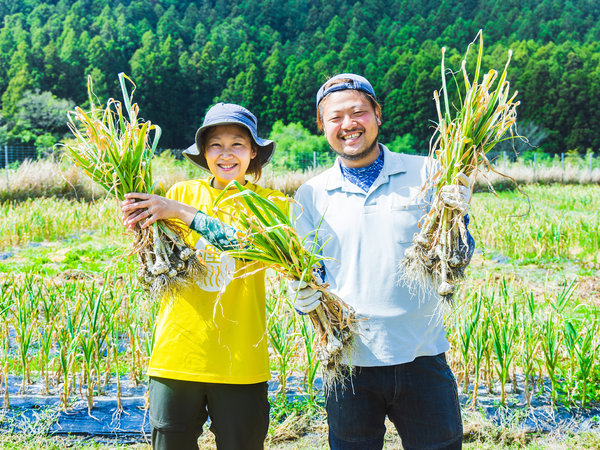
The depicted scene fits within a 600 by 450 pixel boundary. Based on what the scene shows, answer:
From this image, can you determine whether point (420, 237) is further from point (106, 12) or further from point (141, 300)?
point (106, 12)

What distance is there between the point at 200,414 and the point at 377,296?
2.29 ft

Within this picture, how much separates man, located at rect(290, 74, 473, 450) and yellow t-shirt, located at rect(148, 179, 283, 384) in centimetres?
24

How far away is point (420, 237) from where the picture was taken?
1.52 meters

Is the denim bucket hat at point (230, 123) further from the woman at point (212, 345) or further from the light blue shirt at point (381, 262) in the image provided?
the light blue shirt at point (381, 262)

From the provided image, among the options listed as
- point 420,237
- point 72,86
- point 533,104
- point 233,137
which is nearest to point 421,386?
point 420,237

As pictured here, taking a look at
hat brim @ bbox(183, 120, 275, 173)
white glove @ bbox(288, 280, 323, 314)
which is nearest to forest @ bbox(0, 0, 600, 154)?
hat brim @ bbox(183, 120, 275, 173)

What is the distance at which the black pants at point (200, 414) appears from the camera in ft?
5.20

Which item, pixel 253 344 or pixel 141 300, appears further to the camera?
pixel 141 300

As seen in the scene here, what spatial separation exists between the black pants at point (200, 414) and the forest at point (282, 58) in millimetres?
32961

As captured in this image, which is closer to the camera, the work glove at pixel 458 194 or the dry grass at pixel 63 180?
the work glove at pixel 458 194

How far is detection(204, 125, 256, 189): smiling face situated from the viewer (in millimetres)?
1755

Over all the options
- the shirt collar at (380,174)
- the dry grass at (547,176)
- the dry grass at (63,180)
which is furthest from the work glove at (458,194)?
the dry grass at (547,176)

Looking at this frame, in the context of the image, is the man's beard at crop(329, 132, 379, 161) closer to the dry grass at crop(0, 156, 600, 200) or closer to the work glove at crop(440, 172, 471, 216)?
the work glove at crop(440, 172, 471, 216)

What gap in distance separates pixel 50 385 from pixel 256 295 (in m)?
1.77
